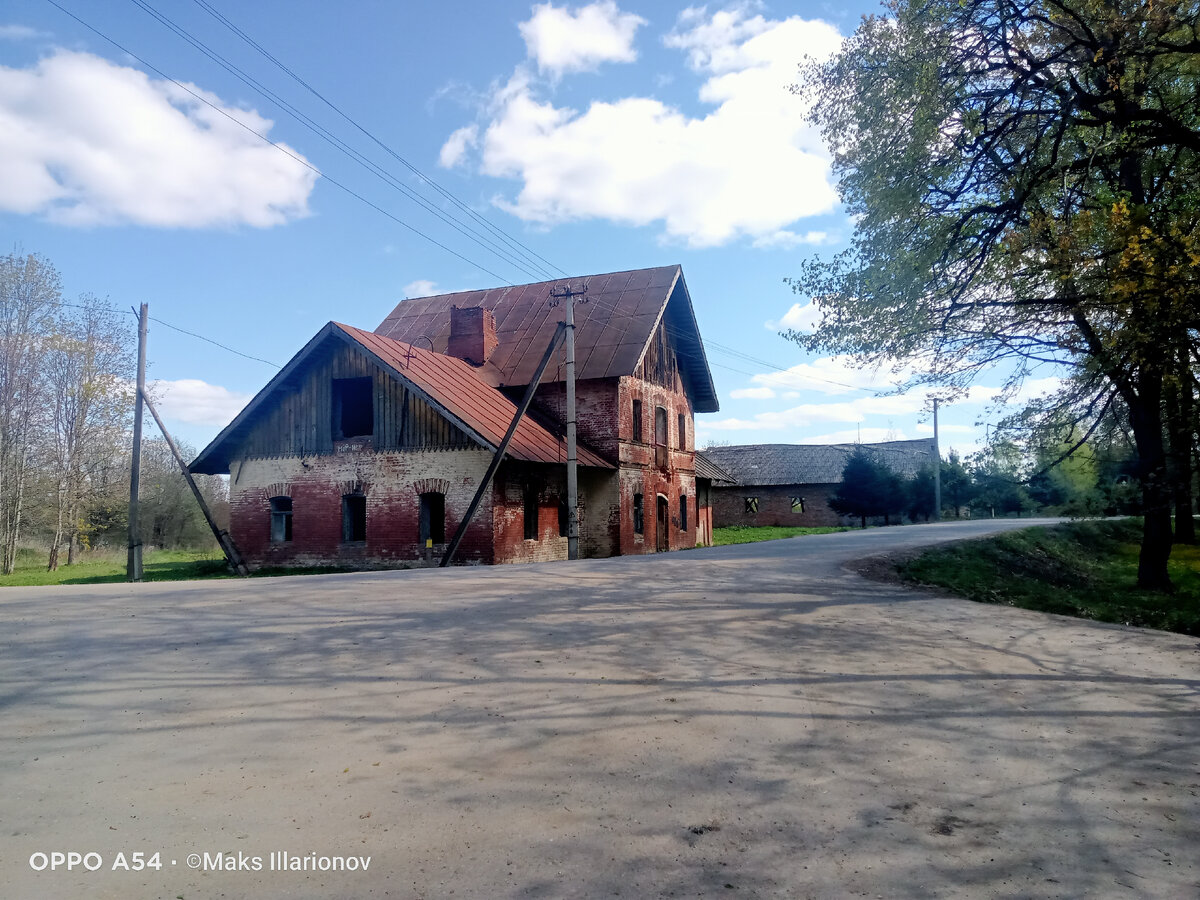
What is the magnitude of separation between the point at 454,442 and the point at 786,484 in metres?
36.8

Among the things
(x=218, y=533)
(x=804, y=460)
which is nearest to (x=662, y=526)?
(x=218, y=533)

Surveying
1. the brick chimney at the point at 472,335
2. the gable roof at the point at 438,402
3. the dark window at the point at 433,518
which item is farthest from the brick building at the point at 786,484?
the dark window at the point at 433,518

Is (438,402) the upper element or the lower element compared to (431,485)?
upper

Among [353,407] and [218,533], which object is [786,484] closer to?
[353,407]

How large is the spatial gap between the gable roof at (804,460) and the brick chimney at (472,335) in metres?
30.4

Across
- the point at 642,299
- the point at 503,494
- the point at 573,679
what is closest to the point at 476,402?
the point at 503,494

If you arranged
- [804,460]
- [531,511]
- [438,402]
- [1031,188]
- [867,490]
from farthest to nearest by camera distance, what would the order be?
1. [804,460]
2. [867,490]
3. [531,511]
4. [438,402]
5. [1031,188]

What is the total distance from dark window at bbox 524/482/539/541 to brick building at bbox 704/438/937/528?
99.5 ft

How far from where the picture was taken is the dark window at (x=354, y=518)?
22297 millimetres

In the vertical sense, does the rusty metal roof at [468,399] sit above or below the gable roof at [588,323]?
below

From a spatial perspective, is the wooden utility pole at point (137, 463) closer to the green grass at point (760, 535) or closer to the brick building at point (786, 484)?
the green grass at point (760, 535)

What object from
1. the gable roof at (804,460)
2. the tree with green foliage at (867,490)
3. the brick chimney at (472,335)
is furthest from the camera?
the gable roof at (804,460)

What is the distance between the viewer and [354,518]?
22500 mm

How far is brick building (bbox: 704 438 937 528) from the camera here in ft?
176
